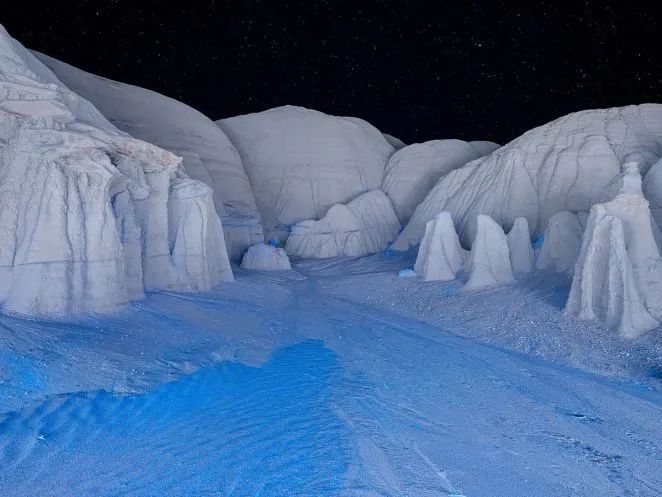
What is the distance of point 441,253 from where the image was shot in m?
13.8

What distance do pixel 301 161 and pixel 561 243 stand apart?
16.6 meters

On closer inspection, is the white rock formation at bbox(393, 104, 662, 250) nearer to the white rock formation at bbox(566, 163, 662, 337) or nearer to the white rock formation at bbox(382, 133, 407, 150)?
the white rock formation at bbox(566, 163, 662, 337)

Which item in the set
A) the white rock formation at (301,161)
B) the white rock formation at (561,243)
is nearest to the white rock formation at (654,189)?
the white rock formation at (561,243)

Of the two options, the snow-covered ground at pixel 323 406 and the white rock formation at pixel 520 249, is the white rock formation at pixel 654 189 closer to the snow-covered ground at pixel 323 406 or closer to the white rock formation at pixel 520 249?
the white rock formation at pixel 520 249

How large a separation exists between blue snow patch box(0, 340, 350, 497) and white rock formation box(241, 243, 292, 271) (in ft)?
39.2

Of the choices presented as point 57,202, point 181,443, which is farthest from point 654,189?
point 57,202

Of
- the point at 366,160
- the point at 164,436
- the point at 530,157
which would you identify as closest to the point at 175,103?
the point at 366,160

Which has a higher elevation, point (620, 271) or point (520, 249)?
point (620, 271)

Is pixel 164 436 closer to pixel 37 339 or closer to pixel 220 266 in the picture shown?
pixel 37 339

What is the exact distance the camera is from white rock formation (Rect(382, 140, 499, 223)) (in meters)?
24.9

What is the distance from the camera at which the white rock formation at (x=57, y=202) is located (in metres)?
7.05

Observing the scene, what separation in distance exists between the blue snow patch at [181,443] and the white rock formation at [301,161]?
18.4m

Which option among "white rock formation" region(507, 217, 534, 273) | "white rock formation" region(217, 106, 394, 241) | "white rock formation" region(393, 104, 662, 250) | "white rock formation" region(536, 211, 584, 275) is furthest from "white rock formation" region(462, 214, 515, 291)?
"white rock formation" region(217, 106, 394, 241)

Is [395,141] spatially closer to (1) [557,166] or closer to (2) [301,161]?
(2) [301,161]
